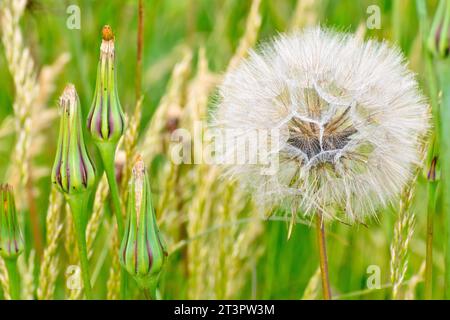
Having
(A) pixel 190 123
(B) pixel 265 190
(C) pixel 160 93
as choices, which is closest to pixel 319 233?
(B) pixel 265 190

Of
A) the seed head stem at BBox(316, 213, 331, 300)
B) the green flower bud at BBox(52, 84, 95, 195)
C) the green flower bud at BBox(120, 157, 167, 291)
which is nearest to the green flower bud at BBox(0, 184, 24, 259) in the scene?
the green flower bud at BBox(52, 84, 95, 195)

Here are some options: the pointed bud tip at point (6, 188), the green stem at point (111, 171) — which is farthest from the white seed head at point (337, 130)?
the pointed bud tip at point (6, 188)

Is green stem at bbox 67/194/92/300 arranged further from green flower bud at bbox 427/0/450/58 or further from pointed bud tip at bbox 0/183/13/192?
green flower bud at bbox 427/0/450/58

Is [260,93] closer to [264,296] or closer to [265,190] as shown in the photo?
[265,190]

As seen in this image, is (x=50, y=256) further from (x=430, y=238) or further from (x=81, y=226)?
(x=430, y=238)

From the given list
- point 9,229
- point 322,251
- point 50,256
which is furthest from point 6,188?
point 322,251

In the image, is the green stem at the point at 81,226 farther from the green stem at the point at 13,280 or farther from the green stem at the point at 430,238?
the green stem at the point at 430,238
